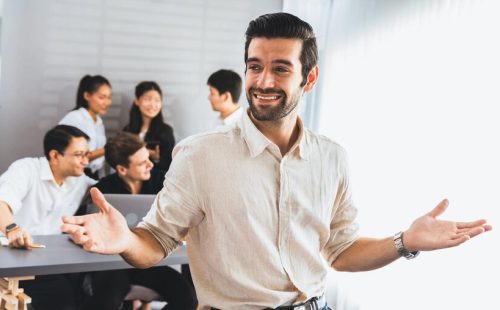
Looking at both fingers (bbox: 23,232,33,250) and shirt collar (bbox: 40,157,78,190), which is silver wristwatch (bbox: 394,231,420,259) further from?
shirt collar (bbox: 40,157,78,190)

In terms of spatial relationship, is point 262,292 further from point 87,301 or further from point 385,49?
point 385,49

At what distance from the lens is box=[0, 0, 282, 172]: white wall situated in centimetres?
455

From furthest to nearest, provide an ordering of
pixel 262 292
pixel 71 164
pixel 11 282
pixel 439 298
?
pixel 71 164 → pixel 439 298 → pixel 11 282 → pixel 262 292

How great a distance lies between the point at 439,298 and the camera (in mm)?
2838

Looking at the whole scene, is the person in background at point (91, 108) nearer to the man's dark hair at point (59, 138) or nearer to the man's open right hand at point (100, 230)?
the man's dark hair at point (59, 138)

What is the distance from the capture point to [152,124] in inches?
186

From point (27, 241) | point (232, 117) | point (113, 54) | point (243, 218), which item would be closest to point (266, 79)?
point (243, 218)

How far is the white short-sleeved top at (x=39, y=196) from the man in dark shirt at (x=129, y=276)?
0.24 meters

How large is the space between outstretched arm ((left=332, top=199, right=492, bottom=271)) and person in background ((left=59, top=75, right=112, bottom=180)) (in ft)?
10.2

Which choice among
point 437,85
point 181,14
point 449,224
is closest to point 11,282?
point 449,224

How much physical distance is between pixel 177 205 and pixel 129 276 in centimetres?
187

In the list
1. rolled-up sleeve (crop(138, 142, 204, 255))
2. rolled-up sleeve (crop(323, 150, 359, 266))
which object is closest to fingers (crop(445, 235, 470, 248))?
rolled-up sleeve (crop(323, 150, 359, 266))

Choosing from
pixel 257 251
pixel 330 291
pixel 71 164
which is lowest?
pixel 330 291

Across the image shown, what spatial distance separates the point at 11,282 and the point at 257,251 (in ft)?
5.24
